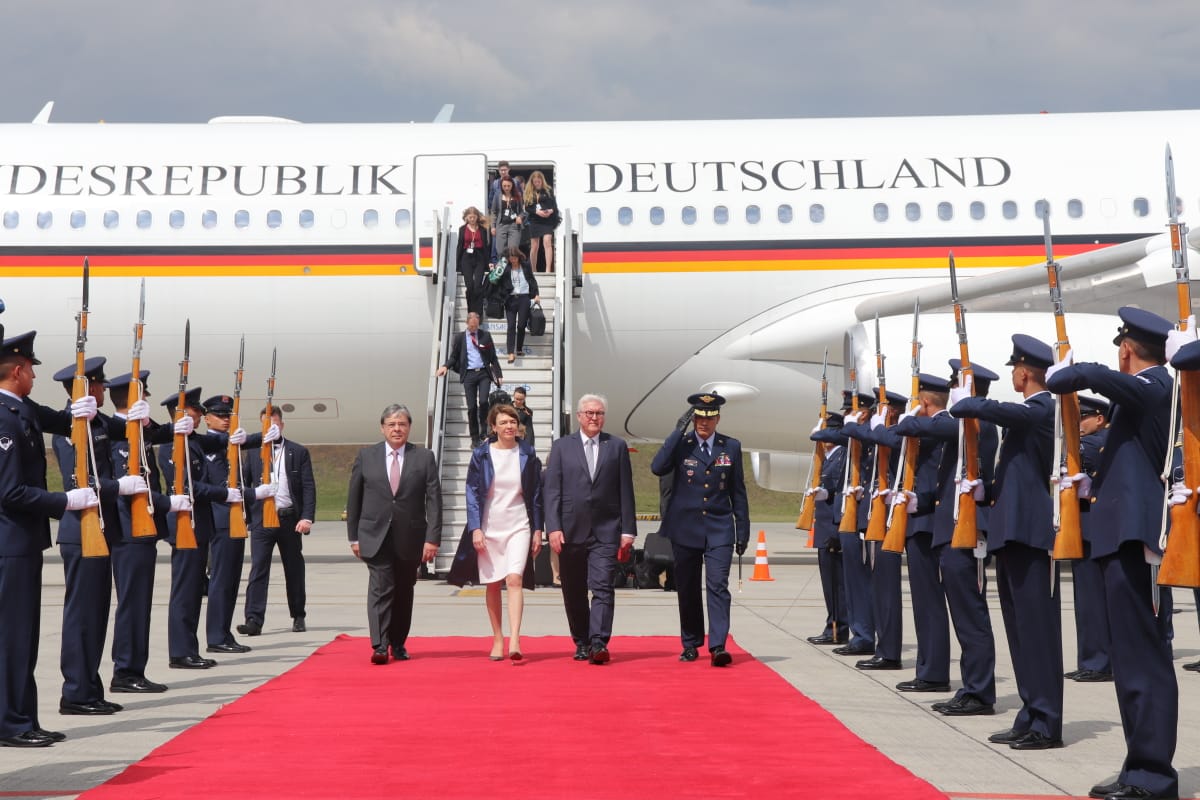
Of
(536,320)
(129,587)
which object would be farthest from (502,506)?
(536,320)

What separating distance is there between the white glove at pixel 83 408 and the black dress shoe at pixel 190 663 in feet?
8.54

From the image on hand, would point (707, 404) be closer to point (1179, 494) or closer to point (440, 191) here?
point (1179, 494)

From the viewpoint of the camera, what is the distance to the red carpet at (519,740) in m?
5.16

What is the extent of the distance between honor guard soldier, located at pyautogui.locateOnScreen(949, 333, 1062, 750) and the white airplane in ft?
27.3

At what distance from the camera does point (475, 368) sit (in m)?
14.2

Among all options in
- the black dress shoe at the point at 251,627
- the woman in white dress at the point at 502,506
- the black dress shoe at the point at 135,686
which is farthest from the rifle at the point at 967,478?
the black dress shoe at the point at 251,627

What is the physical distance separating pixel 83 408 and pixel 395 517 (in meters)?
2.78

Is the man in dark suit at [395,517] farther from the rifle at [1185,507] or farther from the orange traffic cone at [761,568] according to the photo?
the orange traffic cone at [761,568]

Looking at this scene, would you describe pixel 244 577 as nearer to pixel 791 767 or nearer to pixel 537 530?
pixel 537 530

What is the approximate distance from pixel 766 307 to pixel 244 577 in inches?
244

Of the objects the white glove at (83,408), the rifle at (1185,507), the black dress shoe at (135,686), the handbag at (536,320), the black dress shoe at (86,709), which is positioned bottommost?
the black dress shoe at (86,709)

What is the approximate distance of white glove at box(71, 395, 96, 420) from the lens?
6.54m

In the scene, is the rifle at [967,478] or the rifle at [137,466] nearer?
the rifle at [967,478]

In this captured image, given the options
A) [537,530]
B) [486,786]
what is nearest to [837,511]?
[537,530]
